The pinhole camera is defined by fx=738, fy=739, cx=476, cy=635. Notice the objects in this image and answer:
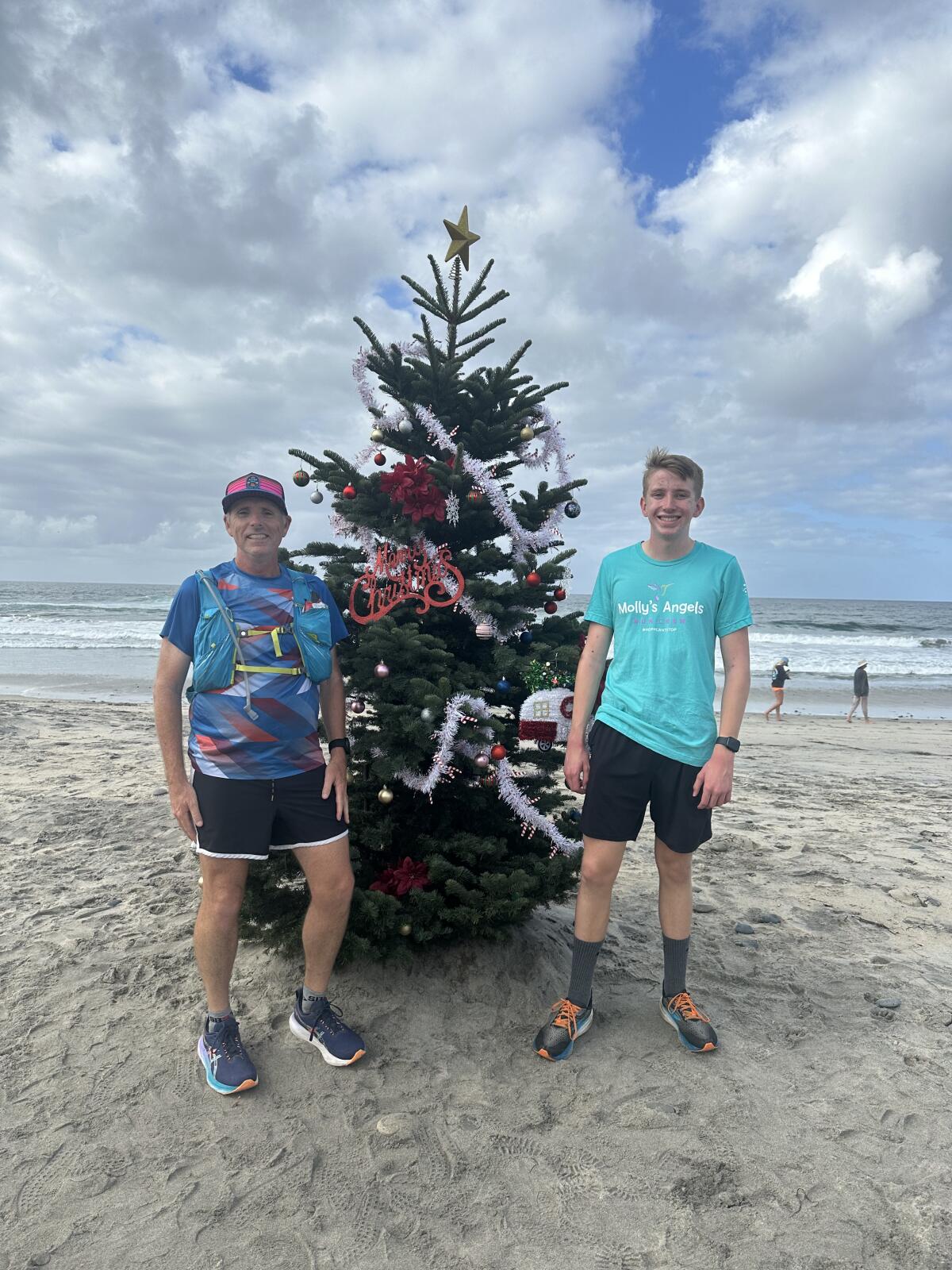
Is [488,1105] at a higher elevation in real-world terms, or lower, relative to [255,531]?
lower

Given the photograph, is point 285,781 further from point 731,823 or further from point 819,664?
point 819,664

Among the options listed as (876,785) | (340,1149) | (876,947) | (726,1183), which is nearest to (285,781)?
(340,1149)

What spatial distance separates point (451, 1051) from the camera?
2.98 m

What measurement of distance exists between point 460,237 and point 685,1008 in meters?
3.62

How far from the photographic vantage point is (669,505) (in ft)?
9.24

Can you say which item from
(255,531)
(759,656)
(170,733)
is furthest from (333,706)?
(759,656)

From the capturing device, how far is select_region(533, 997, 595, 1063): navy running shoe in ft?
9.67

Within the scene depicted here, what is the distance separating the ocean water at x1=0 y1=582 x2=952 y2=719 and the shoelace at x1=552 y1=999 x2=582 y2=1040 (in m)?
14.8

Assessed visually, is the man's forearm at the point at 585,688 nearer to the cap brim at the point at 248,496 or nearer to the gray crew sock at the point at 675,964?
the gray crew sock at the point at 675,964

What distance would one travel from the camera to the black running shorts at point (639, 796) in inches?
111

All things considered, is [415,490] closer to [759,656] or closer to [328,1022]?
[328,1022]

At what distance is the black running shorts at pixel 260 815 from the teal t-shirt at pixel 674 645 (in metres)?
1.18

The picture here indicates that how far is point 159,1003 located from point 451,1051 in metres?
1.35

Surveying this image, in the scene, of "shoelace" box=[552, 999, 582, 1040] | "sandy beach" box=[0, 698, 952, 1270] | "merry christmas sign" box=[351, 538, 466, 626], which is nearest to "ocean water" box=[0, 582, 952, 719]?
"sandy beach" box=[0, 698, 952, 1270]
